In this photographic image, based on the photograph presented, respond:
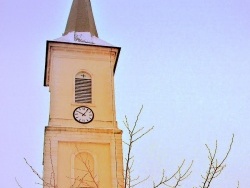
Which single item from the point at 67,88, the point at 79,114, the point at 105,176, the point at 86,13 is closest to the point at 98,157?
the point at 105,176

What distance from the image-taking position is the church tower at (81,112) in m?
20.9

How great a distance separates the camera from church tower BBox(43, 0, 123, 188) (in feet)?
68.7

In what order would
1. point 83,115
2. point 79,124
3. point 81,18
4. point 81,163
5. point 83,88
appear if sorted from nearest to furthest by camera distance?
point 81,163, point 79,124, point 83,115, point 83,88, point 81,18

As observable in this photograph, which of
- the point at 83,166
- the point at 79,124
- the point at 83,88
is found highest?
the point at 83,88

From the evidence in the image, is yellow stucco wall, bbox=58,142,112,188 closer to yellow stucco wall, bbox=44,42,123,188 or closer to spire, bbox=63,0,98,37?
yellow stucco wall, bbox=44,42,123,188

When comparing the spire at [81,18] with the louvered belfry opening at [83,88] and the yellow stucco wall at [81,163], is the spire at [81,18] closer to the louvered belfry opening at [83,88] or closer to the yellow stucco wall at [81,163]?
the louvered belfry opening at [83,88]

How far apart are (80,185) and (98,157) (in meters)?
1.53

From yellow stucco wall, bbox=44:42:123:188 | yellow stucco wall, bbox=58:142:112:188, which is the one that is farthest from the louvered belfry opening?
yellow stucco wall, bbox=58:142:112:188

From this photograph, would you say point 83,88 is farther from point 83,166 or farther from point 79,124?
point 83,166

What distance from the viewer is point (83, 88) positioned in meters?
23.7

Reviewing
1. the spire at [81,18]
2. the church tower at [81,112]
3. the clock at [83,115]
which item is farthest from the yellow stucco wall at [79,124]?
the spire at [81,18]

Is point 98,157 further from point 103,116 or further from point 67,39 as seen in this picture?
point 67,39

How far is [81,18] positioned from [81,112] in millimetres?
6669

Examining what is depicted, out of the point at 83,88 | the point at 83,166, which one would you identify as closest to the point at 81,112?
the point at 83,88
